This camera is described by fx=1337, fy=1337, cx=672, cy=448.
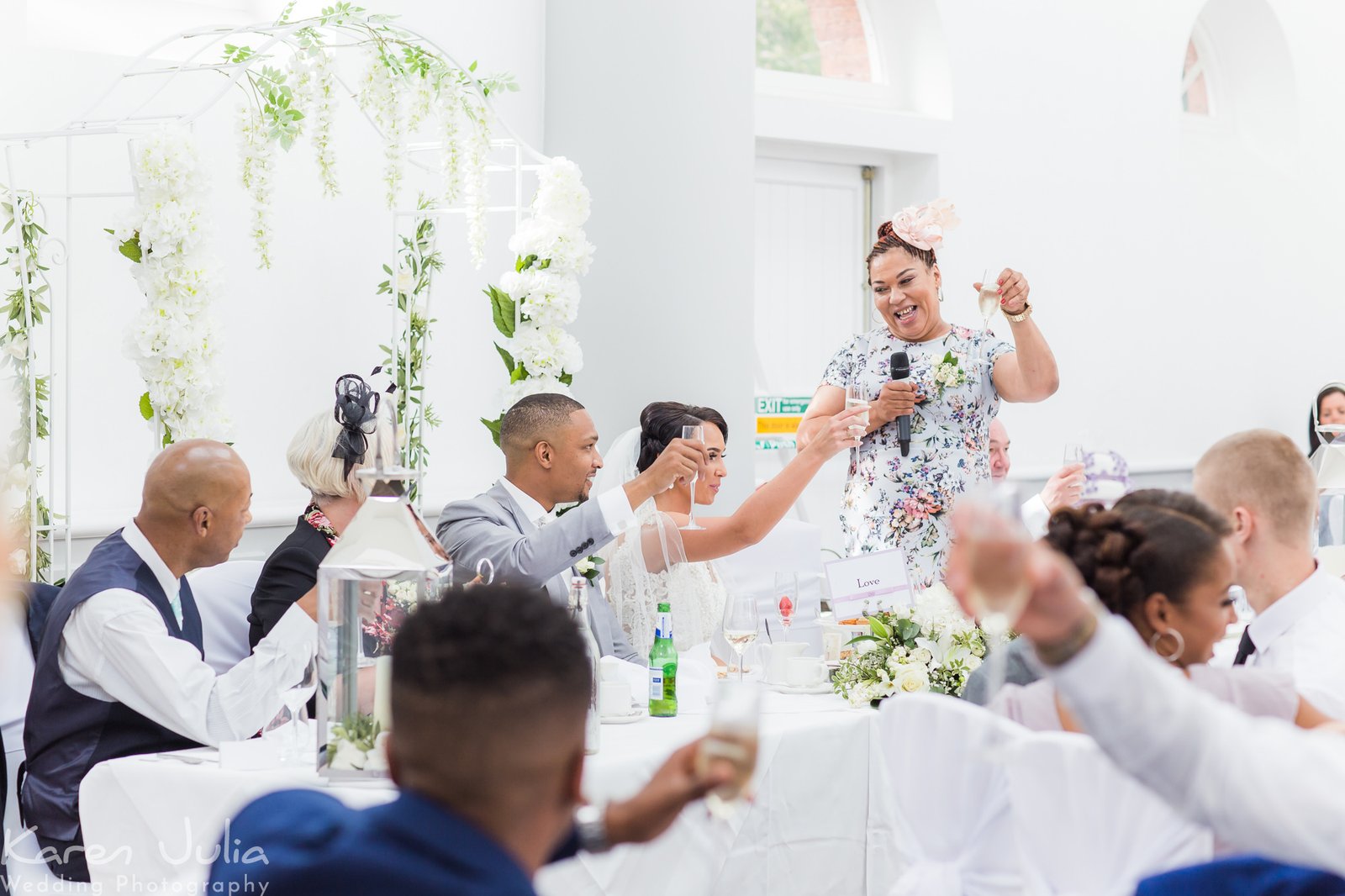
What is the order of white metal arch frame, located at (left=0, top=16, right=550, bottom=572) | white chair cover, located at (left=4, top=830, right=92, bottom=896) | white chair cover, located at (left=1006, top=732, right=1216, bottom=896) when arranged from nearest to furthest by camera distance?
1. white chair cover, located at (left=1006, top=732, right=1216, bottom=896)
2. white chair cover, located at (left=4, top=830, right=92, bottom=896)
3. white metal arch frame, located at (left=0, top=16, right=550, bottom=572)

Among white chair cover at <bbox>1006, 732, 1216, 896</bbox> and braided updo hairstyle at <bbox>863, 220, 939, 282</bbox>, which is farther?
braided updo hairstyle at <bbox>863, 220, 939, 282</bbox>

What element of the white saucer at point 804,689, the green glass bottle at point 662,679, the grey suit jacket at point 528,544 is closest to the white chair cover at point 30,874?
the grey suit jacket at point 528,544

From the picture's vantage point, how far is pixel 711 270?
498 centimetres

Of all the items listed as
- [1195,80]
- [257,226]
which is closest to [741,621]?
[257,226]

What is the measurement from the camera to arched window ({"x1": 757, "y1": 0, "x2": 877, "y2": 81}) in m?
6.73

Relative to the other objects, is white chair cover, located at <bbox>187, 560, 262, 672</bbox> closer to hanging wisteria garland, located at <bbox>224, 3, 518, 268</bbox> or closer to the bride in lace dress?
the bride in lace dress

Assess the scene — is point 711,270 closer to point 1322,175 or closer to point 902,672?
point 902,672

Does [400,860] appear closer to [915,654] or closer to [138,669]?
[138,669]

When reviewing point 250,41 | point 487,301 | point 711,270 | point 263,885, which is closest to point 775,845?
point 263,885

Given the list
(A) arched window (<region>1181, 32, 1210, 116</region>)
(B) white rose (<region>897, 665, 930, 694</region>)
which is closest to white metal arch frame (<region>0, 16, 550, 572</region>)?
(B) white rose (<region>897, 665, 930, 694</region>)

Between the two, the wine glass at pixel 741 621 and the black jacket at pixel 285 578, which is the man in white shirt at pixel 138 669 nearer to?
the black jacket at pixel 285 578

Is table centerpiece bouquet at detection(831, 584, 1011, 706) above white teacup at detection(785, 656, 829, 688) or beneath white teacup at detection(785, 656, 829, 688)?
A: above

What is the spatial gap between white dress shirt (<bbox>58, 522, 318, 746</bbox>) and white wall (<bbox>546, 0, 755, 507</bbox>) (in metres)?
2.71

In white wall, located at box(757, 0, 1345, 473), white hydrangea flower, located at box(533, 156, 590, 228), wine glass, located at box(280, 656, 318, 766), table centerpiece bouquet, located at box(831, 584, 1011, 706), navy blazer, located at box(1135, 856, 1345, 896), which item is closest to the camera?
navy blazer, located at box(1135, 856, 1345, 896)
